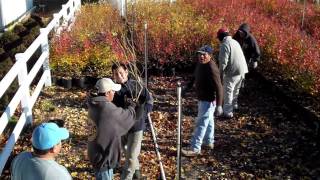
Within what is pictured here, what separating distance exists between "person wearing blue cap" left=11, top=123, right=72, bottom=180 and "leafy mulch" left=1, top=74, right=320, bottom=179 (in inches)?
51.6

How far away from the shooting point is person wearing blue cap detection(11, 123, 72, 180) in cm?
304

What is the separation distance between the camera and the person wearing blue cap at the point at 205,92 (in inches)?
235

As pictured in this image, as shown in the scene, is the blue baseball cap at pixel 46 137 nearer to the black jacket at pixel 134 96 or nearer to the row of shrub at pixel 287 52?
the black jacket at pixel 134 96

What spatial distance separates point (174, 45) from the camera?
10617 mm

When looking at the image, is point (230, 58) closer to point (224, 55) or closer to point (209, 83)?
point (224, 55)

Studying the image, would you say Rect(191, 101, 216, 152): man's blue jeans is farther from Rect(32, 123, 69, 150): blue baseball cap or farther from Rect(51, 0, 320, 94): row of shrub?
Rect(32, 123, 69, 150): blue baseball cap

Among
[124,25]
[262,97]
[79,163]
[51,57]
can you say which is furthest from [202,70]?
[124,25]

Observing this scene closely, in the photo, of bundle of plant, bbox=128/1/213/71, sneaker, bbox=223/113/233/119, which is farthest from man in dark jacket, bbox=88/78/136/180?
bundle of plant, bbox=128/1/213/71

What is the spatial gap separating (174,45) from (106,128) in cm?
652

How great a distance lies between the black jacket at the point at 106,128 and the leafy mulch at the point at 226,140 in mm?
212

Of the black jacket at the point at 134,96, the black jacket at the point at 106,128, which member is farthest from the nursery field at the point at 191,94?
the black jacket at the point at 134,96

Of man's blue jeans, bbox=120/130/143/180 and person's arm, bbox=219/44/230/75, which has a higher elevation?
person's arm, bbox=219/44/230/75

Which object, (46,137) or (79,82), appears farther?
(79,82)

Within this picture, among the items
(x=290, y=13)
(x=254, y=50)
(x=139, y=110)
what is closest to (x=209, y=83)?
(x=139, y=110)
